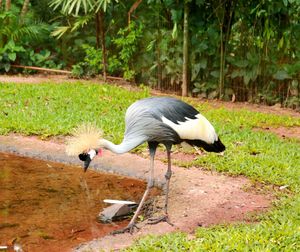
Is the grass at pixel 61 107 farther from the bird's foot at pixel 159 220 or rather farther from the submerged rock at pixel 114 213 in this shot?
the bird's foot at pixel 159 220

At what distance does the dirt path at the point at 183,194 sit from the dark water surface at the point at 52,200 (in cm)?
15

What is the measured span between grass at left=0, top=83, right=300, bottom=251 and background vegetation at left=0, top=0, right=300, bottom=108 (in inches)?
39.6

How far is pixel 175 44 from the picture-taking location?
11.5 m

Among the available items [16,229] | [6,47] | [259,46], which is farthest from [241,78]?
[16,229]

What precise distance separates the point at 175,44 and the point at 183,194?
5967 mm

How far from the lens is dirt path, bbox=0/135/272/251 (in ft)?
16.8

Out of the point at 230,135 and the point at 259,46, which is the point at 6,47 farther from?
the point at 230,135

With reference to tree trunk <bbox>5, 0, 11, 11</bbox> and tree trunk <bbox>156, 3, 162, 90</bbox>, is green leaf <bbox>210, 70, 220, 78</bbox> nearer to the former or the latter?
tree trunk <bbox>156, 3, 162, 90</bbox>

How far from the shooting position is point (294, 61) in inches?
406

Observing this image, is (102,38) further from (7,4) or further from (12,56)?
(7,4)

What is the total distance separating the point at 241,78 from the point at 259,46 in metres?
0.66

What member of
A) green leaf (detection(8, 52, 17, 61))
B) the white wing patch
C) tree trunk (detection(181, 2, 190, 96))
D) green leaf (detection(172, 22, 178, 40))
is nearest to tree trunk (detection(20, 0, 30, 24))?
green leaf (detection(8, 52, 17, 61))

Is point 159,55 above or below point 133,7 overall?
below

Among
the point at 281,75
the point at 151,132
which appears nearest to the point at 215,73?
the point at 281,75
